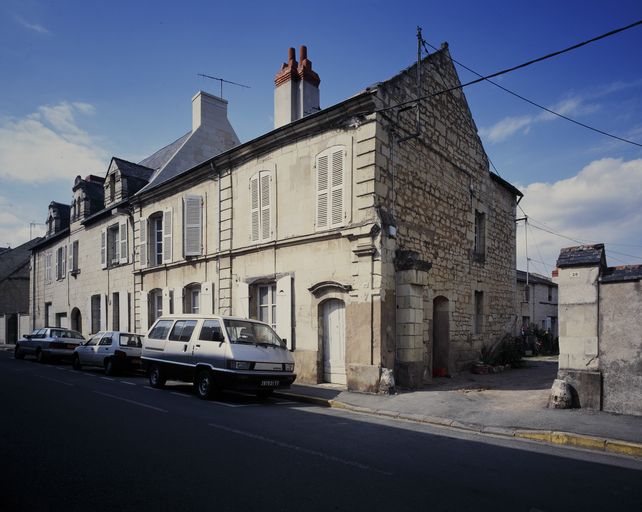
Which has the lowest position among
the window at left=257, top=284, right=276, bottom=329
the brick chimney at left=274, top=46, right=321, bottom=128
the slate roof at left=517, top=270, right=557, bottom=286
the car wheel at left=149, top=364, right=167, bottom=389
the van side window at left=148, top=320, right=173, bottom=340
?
the car wheel at left=149, top=364, right=167, bottom=389

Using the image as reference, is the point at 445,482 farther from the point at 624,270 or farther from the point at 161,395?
the point at 161,395

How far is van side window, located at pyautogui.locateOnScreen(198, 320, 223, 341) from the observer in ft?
32.6

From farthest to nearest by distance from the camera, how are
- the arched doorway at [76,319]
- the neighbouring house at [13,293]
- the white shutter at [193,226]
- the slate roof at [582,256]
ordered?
1. the neighbouring house at [13,293]
2. the arched doorway at [76,319]
3. the white shutter at [193,226]
4. the slate roof at [582,256]

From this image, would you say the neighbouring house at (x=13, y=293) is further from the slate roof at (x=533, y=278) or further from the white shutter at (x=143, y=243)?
the slate roof at (x=533, y=278)

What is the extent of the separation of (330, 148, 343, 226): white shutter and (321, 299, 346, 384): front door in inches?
83.0

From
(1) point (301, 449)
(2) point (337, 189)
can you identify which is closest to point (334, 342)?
(2) point (337, 189)

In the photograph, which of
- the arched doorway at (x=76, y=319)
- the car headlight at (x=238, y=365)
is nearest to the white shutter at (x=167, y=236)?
the car headlight at (x=238, y=365)

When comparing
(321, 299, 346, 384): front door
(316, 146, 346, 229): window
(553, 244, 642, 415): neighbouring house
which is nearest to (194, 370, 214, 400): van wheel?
(321, 299, 346, 384): front door

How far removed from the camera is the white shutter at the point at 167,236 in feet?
58.9

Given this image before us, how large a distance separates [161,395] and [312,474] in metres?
6.47

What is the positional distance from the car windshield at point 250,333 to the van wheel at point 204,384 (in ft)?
3.07

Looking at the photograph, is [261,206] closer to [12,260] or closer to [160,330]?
[160,330]

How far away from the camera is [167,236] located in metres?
18.1

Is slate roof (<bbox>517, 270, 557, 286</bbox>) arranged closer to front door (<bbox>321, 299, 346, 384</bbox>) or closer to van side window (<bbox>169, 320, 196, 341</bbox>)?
front door (<bbox>321, 299, 346, 384</bbox>)
